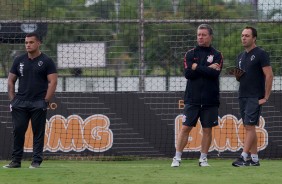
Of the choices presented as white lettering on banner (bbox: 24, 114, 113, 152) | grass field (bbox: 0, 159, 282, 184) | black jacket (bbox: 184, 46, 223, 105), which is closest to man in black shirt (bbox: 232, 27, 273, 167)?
black jacket (bbox: 184, 46, 223, 105)

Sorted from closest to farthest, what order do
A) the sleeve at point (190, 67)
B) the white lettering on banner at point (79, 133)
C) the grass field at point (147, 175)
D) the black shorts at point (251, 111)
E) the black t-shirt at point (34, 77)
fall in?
the grass field at point (147, 175) < the black t-shirt at point (34, 77) < the sleeve at point (190, 67) < the black shorts at point (251, 111) < the white lettering on banner at point (79, 133)

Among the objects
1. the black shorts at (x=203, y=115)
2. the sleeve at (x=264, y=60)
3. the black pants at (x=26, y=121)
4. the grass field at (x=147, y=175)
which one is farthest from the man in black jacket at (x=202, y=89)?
the black pants at (x=26, y=121)

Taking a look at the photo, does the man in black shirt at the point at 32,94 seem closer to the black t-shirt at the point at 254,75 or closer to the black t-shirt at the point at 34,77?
the black t-shirt at the point at 34,77

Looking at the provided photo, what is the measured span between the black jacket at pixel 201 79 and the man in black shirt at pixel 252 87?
1.27ft

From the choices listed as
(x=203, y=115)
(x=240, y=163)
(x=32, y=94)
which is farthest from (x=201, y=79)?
(x=32, y=94)

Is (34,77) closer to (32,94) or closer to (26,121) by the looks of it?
(32,94)

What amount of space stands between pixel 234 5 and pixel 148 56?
6.52 ft

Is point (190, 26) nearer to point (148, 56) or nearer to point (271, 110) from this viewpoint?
point (148, 56)

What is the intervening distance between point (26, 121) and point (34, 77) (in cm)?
64

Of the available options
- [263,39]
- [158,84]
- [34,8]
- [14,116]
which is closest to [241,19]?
[263,39]

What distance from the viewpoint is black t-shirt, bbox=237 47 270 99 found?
484 inches

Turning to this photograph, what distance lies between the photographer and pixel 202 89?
40.0 feet

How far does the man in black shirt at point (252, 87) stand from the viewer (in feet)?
40.1

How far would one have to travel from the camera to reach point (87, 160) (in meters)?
15.9
